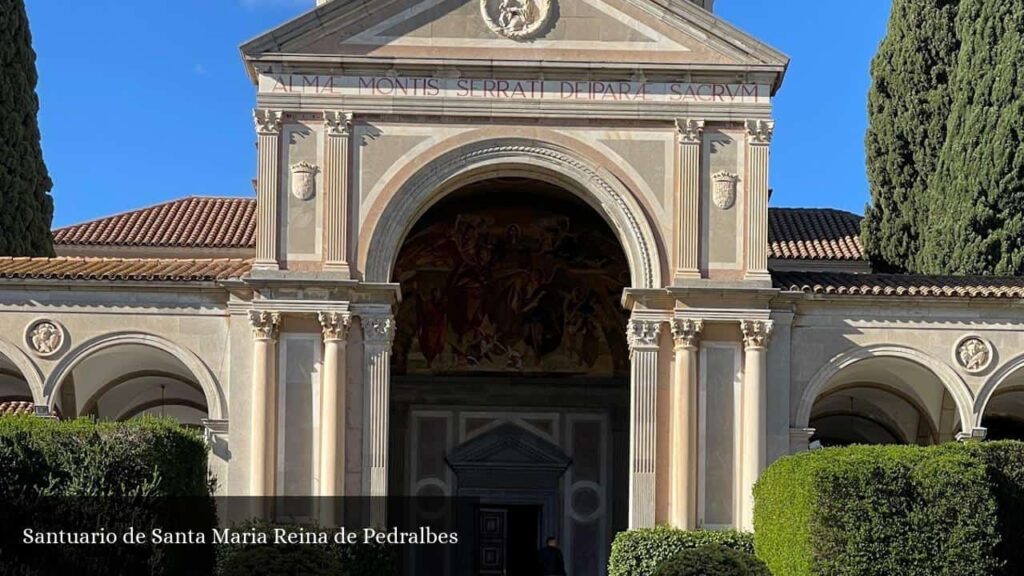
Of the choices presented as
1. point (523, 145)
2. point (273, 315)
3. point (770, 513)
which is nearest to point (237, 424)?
point (273, 315)

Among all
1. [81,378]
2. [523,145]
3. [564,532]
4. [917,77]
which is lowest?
[564,532]

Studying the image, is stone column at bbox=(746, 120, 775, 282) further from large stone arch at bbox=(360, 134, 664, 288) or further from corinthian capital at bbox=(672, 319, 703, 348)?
large stone arch at bbox=(360, 134, 664, 288)

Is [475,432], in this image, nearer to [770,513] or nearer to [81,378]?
[81,378]

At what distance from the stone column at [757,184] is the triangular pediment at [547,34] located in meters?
1.07

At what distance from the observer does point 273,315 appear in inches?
1208

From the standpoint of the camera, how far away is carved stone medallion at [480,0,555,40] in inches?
1240

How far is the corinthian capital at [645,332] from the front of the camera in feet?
102

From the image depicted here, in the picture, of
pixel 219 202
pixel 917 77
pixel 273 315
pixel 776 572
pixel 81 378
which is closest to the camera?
pixel 776 572

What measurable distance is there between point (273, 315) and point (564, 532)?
28.0 ft

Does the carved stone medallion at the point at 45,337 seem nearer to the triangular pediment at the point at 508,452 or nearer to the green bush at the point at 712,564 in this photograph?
the triangular pediment at the point at 508,452

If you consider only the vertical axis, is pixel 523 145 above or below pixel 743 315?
above

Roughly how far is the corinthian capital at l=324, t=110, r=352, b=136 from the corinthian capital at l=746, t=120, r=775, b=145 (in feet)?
21.5

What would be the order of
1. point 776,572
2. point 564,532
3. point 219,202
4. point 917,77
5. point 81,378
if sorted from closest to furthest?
point 776,572 < point 81,378 < point 564,532 < point 917,77 < point 219,202

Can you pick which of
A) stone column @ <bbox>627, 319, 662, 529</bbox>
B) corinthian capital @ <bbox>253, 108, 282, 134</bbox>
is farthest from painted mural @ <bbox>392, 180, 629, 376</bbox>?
corinthian capital @ <bbox>253, 108, 282, 134</bbox>
